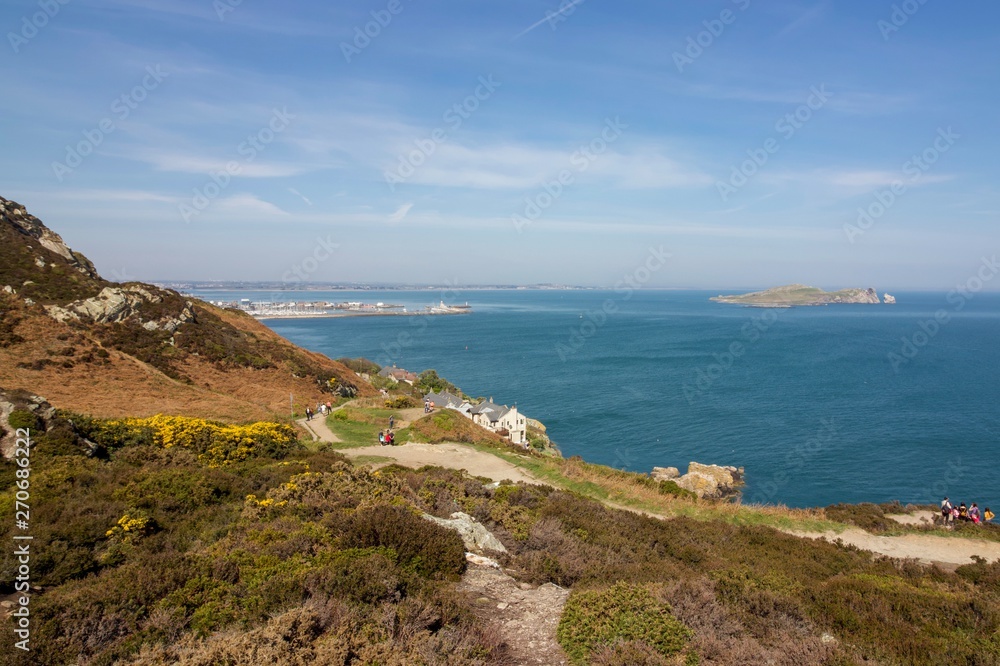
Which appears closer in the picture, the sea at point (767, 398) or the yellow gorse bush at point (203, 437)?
→ the yellow gorse bush at point (203, 437)

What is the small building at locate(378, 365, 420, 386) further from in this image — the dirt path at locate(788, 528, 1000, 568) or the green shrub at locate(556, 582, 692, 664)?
the green shrub at locate(556, 582, 692, 664)

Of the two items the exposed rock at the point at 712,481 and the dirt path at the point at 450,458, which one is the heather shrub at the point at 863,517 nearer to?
the dirt path at the point at 450,458

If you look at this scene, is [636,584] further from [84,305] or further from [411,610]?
[84,305]

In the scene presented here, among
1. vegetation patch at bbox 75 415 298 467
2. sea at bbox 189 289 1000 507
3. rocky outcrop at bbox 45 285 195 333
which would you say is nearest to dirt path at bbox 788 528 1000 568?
vegetation patch at bbox 75 415 298 467

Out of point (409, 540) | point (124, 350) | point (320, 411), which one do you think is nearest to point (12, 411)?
point (409, 540)

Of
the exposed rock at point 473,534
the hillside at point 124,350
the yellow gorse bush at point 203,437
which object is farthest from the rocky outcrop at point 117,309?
the exposed rock at point 473,534

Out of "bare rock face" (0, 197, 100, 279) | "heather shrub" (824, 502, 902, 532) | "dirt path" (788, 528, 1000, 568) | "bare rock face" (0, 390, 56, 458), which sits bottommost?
"heather shrub" (824, 502, 902, 532)

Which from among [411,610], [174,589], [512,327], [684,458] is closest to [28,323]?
[174,589]
